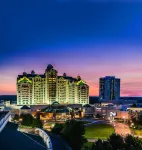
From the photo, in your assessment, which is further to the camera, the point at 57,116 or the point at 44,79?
the point at 44,79

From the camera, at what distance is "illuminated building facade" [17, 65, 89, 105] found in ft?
170

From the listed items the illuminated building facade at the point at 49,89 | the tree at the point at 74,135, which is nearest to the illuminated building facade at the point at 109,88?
the illuminated building facade at the point at 49,89

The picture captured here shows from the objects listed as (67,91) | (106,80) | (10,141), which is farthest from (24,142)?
(106,80)

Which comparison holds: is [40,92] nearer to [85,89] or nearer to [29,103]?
[29,103]

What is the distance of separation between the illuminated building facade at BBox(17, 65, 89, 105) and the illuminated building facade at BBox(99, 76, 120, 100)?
1858 centimetres

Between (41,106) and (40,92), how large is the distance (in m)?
6.35

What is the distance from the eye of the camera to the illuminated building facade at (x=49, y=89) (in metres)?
51.8

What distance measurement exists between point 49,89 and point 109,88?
2512 centimetres

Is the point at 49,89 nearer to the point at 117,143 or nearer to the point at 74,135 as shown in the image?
the point at 74,135

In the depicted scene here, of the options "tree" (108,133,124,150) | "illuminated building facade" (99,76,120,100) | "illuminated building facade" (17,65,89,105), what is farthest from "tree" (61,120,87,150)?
"illuminated building facade" (99,76,120,100)

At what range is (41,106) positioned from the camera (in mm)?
47219

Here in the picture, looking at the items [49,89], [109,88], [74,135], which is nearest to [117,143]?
[74,135]

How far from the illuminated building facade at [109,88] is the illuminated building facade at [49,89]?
18581mm

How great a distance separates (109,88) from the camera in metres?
73.9
